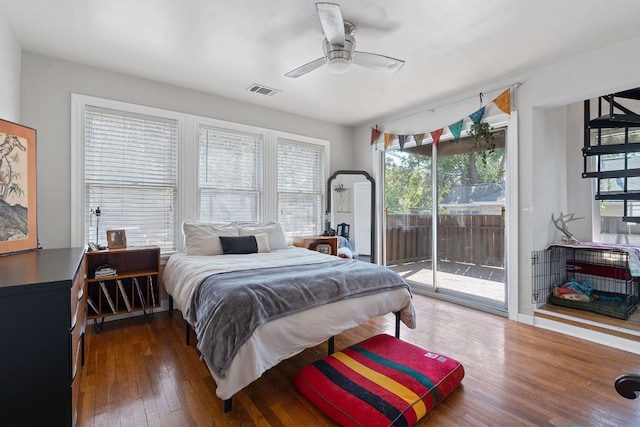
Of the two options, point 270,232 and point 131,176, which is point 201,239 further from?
point 131,176

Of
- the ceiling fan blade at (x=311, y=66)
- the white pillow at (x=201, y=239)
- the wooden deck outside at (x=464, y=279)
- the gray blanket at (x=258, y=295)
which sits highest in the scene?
the ceiling fan blade at (x=311, y=66)

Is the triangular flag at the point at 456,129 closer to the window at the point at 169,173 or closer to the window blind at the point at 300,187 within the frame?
the window blind at the point at 300,187

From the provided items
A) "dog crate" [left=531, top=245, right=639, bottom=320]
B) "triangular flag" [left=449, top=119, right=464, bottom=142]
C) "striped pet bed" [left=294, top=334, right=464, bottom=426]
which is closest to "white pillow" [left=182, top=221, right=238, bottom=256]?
"striped pet bed" [left=294, top=334, right=464, bottom=426]

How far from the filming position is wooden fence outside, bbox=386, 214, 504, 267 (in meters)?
3.69

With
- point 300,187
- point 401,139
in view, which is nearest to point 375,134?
point 401,139

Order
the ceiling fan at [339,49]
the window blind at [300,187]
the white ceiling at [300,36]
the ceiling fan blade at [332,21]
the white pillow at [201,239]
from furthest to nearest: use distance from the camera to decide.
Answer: the window blind at [300,187] < the white pillow at [201,239] < the white ceiling at [300,36] < the ceiling fan at [339,49] < the ceiling fan blade at [332,21]

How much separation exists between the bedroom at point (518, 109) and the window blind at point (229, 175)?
1.00 feet

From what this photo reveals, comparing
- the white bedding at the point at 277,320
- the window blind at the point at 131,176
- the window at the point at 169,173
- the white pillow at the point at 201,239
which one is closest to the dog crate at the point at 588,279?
the white bedding at the point at 277,320

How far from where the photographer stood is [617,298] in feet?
10.6

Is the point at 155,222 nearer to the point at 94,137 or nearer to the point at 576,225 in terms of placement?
the point at 94,137

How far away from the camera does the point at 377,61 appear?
243cm

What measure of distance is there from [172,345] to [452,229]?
11.5 ft

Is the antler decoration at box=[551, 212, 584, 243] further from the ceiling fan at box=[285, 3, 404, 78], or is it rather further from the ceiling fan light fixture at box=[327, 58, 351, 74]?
the ceiling fan light fixture at box=[327, 58, 351, 74]

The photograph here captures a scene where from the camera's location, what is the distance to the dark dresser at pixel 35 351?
3.67ft
